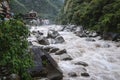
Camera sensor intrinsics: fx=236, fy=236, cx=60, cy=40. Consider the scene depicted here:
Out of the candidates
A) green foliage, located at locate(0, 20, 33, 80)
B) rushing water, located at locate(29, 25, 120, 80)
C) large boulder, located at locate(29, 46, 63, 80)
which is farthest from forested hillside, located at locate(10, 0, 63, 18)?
green foliage, located at locate(0, 20, 33, 80)

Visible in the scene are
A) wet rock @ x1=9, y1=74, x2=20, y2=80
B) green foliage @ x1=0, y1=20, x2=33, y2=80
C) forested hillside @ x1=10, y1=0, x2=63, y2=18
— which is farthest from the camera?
forested hillside @ x1=10, y1=0, x2=63, y2=18

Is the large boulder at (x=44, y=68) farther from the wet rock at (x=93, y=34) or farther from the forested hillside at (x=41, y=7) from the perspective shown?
the forested hillside at (x=41, y=7)

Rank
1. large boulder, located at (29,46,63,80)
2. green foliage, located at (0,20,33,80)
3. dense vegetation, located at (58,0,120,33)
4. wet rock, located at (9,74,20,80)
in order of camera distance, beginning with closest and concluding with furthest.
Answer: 1. green foliage, located at (0,20,33,80)
2. wet rock, located at (9,74,20,80)
3. large boulder, located at (29,46,63,80)
4. dense vegetation, located at (58,0,120,33)

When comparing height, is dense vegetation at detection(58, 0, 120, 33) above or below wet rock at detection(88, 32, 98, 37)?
above

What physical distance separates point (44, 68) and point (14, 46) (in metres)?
2.57

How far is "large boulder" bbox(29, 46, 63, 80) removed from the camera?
29.3 ft

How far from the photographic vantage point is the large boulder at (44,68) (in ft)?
29.3

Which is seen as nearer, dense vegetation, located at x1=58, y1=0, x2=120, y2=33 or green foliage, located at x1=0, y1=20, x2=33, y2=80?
green foliage, located at x1=0, y1=20, x2=33, y2=80

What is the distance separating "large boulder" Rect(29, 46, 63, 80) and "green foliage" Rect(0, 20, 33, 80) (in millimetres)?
1432

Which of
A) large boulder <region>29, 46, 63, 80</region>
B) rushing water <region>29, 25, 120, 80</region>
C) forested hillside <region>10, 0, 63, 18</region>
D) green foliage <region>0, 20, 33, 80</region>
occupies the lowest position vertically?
rushing water <region>29, 25, 120, 80</region>

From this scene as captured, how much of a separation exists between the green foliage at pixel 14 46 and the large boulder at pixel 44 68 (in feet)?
4.70

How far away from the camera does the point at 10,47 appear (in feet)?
22.2

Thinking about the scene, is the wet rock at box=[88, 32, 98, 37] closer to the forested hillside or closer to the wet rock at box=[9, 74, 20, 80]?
the wet rock at box=[9, 74, 20, 80]

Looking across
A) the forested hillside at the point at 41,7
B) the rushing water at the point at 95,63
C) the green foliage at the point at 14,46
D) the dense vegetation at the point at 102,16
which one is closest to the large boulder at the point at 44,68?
the rushing water at the point at 95,63
